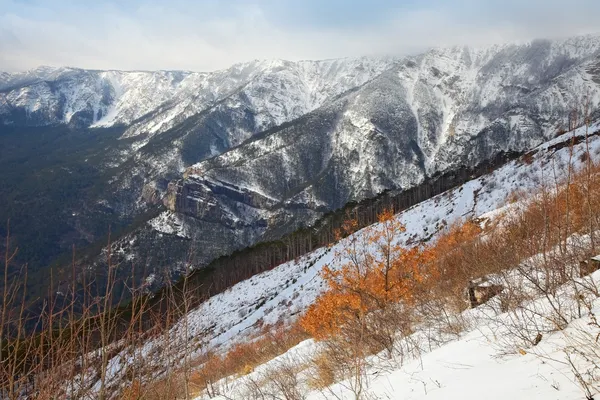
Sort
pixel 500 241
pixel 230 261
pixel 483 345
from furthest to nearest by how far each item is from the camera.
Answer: pixel 230 261, pixel 500 241, pixel 483 345

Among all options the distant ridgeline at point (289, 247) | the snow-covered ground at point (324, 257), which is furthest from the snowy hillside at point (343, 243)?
the distant ridgeline at point (289, 247)

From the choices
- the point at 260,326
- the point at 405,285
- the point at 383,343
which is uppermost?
the point at 383,343

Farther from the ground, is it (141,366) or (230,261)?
(141,366)

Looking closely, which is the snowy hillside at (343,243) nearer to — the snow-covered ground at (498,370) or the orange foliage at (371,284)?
the orange foliage at (371,284)

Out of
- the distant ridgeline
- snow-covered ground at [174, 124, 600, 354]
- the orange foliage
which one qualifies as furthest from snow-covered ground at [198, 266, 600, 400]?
the distant ridgeline

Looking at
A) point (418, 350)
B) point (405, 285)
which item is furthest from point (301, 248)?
point (418, 350)

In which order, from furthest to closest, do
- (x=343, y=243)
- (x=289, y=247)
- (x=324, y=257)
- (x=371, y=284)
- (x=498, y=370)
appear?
(x=289, y=247), (x=324, y=257), (x=343, y=243), (x=371, y=284), (x=498, y=370)

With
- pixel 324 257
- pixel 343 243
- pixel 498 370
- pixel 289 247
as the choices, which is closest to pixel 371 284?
pixel 498 370

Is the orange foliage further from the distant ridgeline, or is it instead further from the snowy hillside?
the distant ridgeline

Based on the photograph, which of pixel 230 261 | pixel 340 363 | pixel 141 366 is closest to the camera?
pixel 141 366

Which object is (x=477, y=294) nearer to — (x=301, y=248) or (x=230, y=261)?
(x=301, y=248)

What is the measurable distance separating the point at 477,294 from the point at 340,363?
2.64m

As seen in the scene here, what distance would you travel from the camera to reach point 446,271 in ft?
33.5

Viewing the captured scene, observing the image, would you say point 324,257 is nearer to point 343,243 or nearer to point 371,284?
point 343,243
